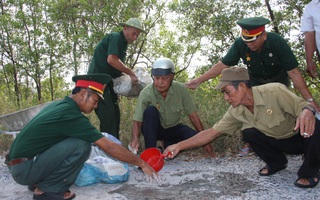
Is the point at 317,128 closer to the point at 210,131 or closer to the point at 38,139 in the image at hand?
the point at 210,131

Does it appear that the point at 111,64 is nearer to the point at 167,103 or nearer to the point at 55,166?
the point at 167,103

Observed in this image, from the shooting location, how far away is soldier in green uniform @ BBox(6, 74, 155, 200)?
286 cm

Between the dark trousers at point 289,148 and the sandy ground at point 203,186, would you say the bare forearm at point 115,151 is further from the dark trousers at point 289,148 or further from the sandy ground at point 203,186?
the dark trousers at point 289,148

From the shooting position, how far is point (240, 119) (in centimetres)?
337

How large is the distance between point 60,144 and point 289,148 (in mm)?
2044

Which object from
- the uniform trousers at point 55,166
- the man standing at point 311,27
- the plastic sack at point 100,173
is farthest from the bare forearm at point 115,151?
the man standing at point 311,27

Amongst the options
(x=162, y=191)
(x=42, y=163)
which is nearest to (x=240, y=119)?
(x=162, y=191)

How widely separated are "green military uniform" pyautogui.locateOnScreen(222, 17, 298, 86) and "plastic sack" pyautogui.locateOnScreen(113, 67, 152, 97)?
1181 millimetres

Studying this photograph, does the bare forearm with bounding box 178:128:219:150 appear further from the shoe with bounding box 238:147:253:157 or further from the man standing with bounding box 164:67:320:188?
the shoe with bounding box 238:147:253:157

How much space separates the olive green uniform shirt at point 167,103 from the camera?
14.1 ft

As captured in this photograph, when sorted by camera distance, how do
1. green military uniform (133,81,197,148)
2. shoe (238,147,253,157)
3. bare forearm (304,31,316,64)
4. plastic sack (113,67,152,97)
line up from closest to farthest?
bare forearm (304,31,316,64) < green military uniform (133,81,197,148) < shoe (238,147,253,157) < plastic sack (113,67,152,97)

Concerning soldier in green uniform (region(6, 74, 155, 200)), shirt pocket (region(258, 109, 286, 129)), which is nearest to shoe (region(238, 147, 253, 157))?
shirt pocket (region(258, 109, 286, 129))

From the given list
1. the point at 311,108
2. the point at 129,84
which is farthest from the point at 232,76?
the point at 129,84

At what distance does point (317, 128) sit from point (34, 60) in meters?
8.07
